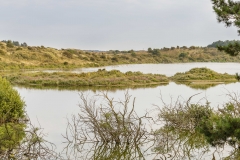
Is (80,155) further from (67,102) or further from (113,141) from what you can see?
(67,102)

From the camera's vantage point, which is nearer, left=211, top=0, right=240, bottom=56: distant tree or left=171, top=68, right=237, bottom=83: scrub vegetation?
left=211, top=0, right=240, bottom=56: distant tree

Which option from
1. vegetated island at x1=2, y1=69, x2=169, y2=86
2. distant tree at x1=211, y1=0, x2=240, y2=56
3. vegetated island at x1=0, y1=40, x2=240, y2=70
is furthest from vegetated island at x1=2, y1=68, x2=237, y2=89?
distant tree at x1=211, y1=0, x2=240, y2=56

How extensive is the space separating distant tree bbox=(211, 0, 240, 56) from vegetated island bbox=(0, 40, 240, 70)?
2358 cm

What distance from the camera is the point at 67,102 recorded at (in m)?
22.0

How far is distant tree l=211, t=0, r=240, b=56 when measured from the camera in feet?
25.0

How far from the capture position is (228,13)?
7.77 metres

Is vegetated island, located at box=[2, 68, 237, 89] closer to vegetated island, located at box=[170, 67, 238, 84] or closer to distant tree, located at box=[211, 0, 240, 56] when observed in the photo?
vegetated island, located at box=[170, 67, 238, 84]

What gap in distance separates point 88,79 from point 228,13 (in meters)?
28.0

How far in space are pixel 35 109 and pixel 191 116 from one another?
9.45 m

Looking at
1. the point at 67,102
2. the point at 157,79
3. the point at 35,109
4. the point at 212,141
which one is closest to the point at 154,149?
the point at 212,141

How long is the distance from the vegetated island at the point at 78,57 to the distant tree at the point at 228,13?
23580 millimetres

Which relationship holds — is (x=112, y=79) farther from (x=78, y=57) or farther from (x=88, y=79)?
(x=78, y=57)

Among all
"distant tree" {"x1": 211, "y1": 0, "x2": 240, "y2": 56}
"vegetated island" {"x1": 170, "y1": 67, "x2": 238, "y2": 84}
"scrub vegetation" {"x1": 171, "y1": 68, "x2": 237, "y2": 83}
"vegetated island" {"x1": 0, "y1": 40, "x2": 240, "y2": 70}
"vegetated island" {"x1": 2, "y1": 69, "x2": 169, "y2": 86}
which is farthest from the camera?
"vegetated island" {"x1": 0, "y1": 40, "x2": 240, "y2": 70}

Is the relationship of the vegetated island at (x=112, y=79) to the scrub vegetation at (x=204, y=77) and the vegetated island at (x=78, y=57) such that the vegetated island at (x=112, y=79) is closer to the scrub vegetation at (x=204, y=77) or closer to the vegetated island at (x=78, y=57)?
the scrub vegetation at (x=204, y=77)
